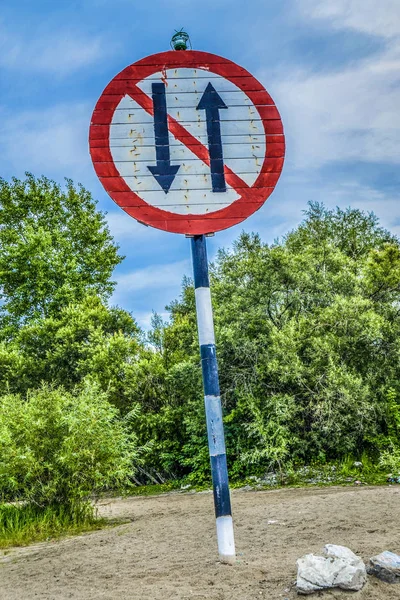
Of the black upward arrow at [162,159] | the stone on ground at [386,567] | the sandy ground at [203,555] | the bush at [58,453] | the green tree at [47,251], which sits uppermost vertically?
the green tree at [47,251]

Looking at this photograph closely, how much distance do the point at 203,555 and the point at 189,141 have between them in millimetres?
3123

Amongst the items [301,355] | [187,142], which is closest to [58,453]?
[187,142]

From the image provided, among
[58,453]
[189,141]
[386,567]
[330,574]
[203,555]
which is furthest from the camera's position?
[58,453]

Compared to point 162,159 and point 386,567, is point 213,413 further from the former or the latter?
point 162,159

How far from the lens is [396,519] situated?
19.1 feet

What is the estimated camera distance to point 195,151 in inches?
161

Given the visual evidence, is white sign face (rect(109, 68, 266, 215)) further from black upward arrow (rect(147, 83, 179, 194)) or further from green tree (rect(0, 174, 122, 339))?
green tree (rect(0, 174, 122, 339))

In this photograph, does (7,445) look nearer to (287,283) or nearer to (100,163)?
(100,163)

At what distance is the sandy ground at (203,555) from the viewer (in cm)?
360

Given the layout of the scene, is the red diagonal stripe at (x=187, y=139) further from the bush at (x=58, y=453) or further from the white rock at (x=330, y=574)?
the bush at (x=58, y=453)

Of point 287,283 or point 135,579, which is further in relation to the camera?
point 287,283

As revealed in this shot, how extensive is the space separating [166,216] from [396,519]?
3847 mm

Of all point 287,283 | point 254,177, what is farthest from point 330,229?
point 254,177

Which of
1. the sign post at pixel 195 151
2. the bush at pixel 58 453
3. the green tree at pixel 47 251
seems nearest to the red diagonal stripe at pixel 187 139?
the sign post at pixel 195 151
